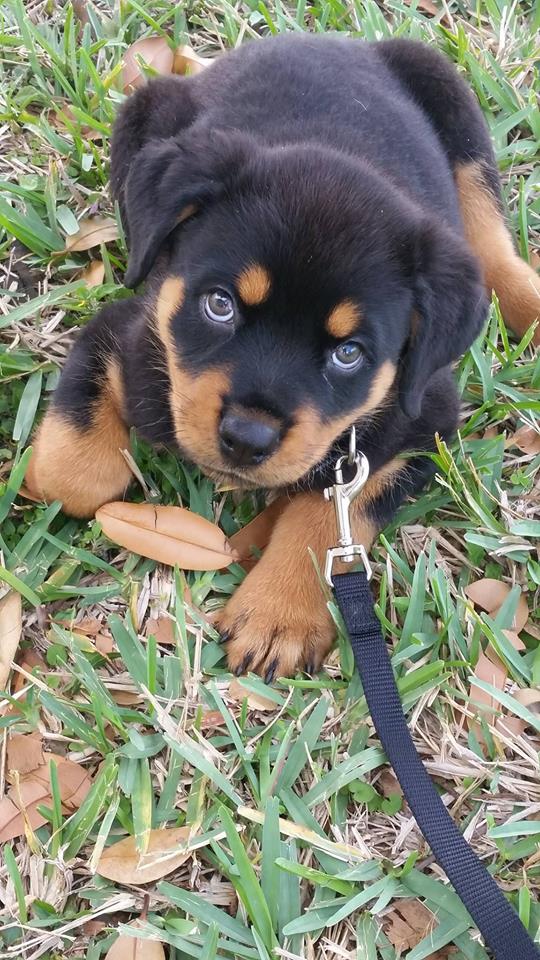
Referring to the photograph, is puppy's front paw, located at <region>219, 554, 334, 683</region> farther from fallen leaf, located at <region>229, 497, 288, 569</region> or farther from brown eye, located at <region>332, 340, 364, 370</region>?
brown eye, located at <region>332, 340, 364, 370</region>

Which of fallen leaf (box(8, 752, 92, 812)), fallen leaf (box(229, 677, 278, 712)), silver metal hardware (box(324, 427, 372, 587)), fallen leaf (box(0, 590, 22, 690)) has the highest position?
silver metal hardware (box(324, 427, 372, 587))

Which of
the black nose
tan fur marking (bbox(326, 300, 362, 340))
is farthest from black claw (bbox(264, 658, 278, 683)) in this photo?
tan fur marking (bbox(326, 300, 362, 340))

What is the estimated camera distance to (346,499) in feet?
7.32

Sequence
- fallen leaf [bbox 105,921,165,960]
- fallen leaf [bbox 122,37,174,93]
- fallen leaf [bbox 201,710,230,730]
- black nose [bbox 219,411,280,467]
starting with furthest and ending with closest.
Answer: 1. fallen leaf [bbox 122,37,174,93]
2. fallen leaf [bbox 201,710,230,730]
3. black nose [bbox 219,411,280,467]
4. fallen leaf [bbox 105,921,165,960]

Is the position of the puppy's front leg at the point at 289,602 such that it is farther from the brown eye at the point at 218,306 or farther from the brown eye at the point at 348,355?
the brown eye at the point at 218,306

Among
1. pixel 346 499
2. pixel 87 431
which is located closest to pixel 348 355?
pixel 346 499

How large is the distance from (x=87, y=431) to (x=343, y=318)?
0.88 meters

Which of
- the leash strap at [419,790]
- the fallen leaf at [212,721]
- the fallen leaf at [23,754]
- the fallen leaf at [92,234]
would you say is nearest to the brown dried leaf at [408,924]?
the leash strap at [419,790]

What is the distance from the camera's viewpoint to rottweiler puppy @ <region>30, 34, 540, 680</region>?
6.54 feet

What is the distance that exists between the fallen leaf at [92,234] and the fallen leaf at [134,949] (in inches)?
83.7

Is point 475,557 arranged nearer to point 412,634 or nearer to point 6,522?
point 412,634

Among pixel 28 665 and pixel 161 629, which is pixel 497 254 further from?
pixel 28 665

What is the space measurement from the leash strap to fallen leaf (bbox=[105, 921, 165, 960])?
61 cm

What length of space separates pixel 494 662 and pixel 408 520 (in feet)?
1.69
